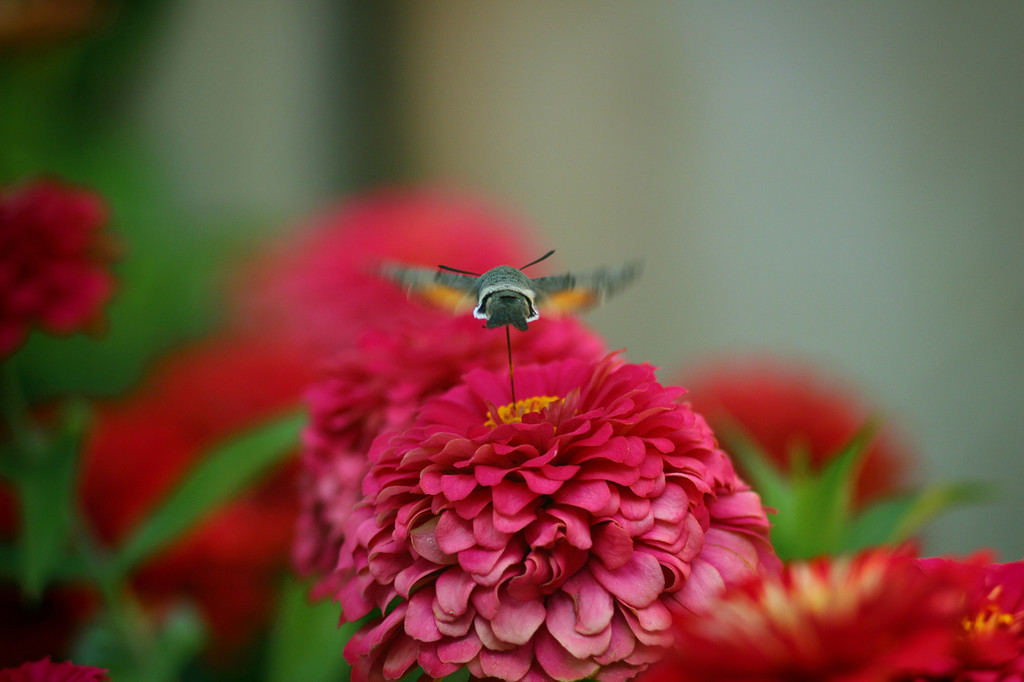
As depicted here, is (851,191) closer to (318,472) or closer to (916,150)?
(916,150)

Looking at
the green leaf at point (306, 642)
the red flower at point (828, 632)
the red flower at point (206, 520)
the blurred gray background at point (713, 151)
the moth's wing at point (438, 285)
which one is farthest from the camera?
the blurred gray background at point (713, 151)

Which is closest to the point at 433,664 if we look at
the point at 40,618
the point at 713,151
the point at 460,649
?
the point at 460,649

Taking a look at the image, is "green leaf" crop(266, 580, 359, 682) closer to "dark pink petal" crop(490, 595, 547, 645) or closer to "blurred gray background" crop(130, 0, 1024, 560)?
"dark pink petal" crop(490, 595, 547, 645)

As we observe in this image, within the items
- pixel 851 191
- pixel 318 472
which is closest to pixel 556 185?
pixel 851 191

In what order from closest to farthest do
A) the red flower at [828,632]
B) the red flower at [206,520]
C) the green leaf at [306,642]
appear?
1. the red flower at [828,632]
2. the green leaf at [306,642]
3. the red flower at [206,520]

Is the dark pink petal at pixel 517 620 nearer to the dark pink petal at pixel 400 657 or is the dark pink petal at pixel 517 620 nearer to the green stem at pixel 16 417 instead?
the dark pink petal at pixel 400 657

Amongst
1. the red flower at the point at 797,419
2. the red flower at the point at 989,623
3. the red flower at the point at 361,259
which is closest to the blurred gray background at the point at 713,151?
the red flower at the point at 797,419
